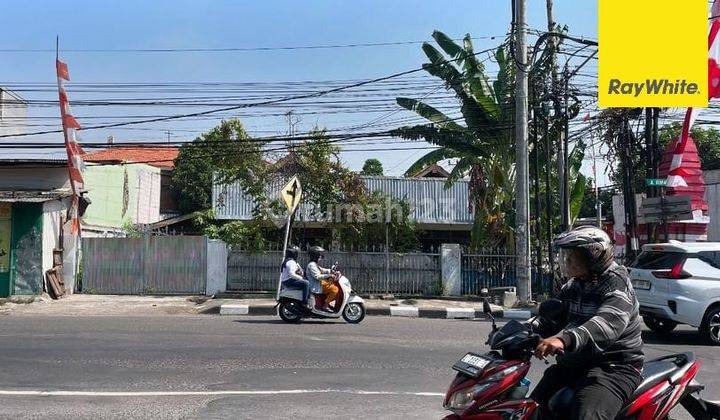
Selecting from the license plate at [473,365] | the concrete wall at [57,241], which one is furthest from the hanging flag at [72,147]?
the license plate at [473,365]

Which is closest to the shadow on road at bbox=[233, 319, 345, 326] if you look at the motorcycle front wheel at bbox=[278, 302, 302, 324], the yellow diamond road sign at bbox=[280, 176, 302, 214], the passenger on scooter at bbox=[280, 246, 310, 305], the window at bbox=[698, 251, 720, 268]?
the motorcycle front wheel at bbox=[278, 302, 302, 324]

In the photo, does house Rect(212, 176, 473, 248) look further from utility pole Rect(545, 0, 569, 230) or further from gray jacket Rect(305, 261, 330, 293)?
gray jacket Rect(305, 261, 330, 293)

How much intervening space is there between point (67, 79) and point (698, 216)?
1655 cm

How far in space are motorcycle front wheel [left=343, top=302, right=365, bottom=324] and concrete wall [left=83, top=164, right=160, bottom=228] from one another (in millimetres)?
21195

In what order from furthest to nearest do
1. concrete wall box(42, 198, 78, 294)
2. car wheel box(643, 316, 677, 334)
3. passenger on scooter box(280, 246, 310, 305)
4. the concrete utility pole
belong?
concrete wall box(42, 198, 78, 294) → the concrete utility pole → passenger on scooter box(280, 246, 310, 305) → car wheel box(643, 316, 677, 334)

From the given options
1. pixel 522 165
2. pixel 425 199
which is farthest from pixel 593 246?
pixel 425 199

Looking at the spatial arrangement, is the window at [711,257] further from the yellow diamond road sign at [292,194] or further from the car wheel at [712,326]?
the yellow diamond road sign at [292,194]

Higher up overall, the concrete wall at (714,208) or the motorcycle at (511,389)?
the concrete wall at (714,208)

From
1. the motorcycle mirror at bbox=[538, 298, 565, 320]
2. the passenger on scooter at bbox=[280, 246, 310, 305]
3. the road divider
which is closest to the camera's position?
the motorcycle mirror at bbox=[538, 298, 565, 320]

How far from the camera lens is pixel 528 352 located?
346 centimetres

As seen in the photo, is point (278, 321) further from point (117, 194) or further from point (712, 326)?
point (117, 194)

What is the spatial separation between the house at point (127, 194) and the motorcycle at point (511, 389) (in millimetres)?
27190

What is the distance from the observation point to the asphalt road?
6012 mm

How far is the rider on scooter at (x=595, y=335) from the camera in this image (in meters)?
3.39
